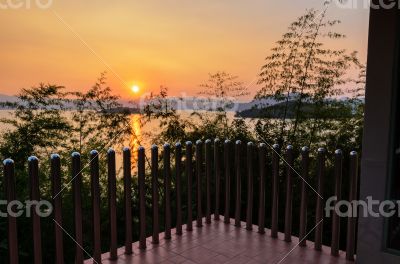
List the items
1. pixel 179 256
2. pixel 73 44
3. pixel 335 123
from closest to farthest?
1. pixel 179 256
2. pixel 73 44
3. pixel 335 123

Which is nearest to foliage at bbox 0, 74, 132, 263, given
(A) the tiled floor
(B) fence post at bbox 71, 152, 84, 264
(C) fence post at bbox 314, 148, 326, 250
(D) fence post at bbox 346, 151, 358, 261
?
(A) the tiled floor

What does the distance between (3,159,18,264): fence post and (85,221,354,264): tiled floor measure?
0.71m

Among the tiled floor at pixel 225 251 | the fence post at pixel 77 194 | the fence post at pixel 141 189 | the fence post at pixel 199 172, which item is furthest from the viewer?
the fence post at pixel 199 172

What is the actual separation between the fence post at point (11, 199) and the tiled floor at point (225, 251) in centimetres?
71

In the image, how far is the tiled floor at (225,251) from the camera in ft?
9.43

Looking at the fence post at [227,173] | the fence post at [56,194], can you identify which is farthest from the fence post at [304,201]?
the fence post at [56,194]

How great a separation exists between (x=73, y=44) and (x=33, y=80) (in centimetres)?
80

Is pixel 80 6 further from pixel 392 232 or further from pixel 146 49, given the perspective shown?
pixel 392 232

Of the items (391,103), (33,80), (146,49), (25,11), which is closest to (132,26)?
(146,49)

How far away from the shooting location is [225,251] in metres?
3.05

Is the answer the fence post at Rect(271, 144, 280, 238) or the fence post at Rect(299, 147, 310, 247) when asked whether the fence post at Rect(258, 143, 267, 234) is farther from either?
the fence post at Rect(299, 147, 310, 247)

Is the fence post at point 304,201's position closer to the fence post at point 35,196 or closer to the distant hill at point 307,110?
the distant hill at point 307,110

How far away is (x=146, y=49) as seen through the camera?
471 cm

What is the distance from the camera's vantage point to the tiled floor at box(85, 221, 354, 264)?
9.43 ft
